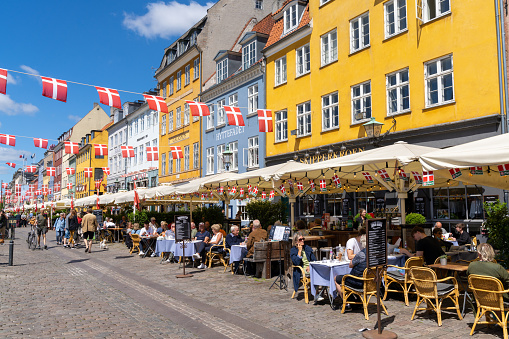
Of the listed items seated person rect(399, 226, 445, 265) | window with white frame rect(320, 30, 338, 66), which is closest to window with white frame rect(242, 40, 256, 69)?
window with white frame rect(320, 30, 338, 66)

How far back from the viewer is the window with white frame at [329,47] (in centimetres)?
2153

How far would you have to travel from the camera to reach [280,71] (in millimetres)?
25594

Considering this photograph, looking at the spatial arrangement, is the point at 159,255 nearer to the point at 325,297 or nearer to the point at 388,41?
the point at 325,297

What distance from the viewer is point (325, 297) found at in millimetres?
9078

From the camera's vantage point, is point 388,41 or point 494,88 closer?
point 494,88

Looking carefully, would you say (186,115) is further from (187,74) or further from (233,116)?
(233,116)

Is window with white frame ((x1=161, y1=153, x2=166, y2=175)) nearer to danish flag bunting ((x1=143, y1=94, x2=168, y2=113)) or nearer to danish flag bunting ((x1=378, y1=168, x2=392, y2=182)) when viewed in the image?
danish flag bunting ((x1=143, y1=94, x2=168, y2=113))

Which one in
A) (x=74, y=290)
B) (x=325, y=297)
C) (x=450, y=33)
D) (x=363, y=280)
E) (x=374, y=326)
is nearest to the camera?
(x=374, y=326)

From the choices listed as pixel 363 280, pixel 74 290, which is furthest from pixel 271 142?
pixel 363 280

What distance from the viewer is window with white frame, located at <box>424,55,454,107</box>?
15.9m

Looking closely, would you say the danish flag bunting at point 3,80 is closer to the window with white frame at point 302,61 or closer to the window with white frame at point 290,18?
the window with white frame at point 302,61

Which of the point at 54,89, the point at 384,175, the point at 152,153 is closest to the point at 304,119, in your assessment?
the point at 384,175

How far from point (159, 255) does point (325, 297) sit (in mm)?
10536

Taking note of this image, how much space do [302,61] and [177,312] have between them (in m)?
18.2
